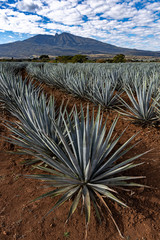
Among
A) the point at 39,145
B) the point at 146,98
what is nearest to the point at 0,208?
the point at 39,145

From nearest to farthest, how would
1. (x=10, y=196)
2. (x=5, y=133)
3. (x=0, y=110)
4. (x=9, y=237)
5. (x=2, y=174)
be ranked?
1. (x=9, y=237)
2. (x=10, y=196)
3. (x=2, y=174)
4. (x=5, y=133)
5. (x=0, y=110)

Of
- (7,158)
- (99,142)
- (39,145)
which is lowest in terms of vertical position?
(7,158)

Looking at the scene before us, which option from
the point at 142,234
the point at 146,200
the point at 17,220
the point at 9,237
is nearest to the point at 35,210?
the point at 17,220

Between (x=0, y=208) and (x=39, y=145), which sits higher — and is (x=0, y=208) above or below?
below

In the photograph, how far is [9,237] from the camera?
133 centimetres

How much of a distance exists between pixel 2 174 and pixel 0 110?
219 cm

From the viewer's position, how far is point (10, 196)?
1.69 metres

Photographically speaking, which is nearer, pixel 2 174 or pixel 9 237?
pixel 9 237

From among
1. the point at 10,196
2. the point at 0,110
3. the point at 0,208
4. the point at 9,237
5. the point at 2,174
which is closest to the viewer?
the point at 9,237

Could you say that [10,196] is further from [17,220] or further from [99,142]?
[99,142]

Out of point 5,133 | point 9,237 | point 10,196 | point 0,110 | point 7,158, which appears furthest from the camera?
point 0,110

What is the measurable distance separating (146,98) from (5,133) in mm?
2541

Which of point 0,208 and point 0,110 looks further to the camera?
point 0,110

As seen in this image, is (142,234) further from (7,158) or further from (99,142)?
(7,158)
